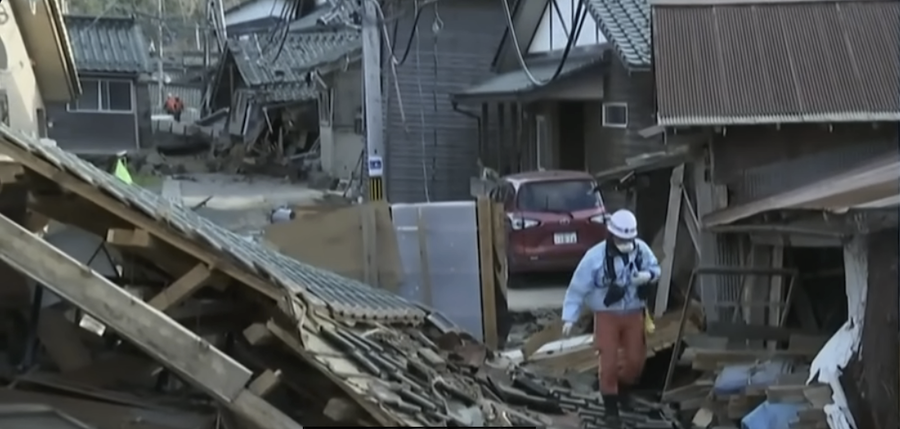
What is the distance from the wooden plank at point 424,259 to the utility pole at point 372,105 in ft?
16.7

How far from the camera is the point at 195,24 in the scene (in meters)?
61.2

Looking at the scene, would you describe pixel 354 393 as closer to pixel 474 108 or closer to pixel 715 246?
pixel 715 246

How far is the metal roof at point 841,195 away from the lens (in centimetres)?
789

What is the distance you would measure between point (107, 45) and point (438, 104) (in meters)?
16.5

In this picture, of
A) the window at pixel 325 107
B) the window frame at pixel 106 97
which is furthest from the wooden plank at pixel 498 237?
the window frame at pixel 106 97

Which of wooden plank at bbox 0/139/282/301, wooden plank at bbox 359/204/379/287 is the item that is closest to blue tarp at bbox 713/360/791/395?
wooden plank at bbox 359/204/379/287

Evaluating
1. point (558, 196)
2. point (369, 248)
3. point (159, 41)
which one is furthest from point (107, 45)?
point (369, 248)

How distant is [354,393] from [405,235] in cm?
580

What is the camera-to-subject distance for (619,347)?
392 inches

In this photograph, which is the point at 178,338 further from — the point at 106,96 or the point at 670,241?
the point at 106,96

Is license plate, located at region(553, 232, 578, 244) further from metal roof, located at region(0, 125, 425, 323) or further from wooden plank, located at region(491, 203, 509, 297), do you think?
metal roof, located at region(0, 125, 425, 323)

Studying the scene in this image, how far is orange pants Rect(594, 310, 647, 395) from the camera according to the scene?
978 cm

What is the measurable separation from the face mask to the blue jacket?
5 cm

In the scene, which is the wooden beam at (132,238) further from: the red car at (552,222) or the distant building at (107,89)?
the distant building at (107,89)
